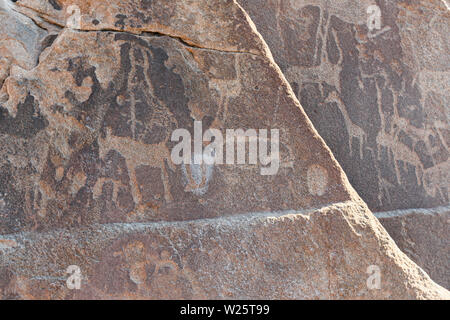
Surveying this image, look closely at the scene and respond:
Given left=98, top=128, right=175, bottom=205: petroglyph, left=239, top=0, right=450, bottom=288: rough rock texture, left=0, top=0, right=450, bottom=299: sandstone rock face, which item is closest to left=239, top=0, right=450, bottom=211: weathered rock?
left=239, top=0, right=450, bottom=288: rough rock texture

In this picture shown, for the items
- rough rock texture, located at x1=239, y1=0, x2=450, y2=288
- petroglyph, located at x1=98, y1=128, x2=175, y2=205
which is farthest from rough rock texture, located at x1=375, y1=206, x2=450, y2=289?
petroglyph, located at x1=98, y1=128, x2=175, y2=205

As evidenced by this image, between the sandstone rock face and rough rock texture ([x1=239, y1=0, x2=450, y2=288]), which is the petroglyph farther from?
rough rock texture ([x1=239, y1=0, x2=450, y2=288])

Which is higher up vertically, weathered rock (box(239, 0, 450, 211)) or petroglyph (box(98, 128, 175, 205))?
weathered rock (box(239, 0, 450, 211))

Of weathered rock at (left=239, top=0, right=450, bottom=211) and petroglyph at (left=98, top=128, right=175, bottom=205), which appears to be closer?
petroglyph at (left=98, top=128, right=175, bottom=205)

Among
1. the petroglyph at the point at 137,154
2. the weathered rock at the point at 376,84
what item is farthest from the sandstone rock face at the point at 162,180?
the weathered rock at the point at 376,84

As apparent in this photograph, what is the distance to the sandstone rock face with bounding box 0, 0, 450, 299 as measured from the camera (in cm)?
169

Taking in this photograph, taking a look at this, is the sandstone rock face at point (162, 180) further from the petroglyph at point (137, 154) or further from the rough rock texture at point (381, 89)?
the rough rock texture at point (381, 89)

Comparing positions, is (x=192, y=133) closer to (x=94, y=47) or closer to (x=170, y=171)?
(x=170, y=171)

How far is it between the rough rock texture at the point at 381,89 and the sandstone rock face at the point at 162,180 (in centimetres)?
59

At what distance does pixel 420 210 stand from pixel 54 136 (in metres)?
1.87

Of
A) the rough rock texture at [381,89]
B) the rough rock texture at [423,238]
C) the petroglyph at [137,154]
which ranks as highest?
the rough rock texture at [381,89]

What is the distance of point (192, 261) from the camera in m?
1.71

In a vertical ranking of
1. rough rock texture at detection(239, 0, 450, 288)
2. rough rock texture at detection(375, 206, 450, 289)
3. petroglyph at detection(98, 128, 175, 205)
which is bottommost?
rough rock texture at detection(375, 206, 450, 289)

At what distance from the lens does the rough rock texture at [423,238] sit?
2.39m
